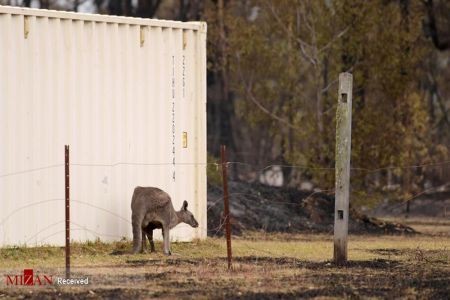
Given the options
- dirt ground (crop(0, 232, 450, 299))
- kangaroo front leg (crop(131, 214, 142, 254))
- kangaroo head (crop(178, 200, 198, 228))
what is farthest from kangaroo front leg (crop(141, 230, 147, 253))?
kangaroo head (crop(178, 200, 198, 228))

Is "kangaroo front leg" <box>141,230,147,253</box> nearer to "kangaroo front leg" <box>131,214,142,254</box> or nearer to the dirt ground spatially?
the dirt ground

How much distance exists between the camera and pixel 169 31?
19562mm

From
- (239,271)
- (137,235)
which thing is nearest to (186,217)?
(137,235)

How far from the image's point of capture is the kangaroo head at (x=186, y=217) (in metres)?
18.6

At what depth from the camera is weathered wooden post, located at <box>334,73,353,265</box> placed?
16250 millimetres

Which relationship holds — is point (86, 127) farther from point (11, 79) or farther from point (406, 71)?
point (406, 71)

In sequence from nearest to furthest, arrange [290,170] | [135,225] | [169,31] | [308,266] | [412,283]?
[412,283] < [308,266] < [135,225] < [169,31] < [290,170]

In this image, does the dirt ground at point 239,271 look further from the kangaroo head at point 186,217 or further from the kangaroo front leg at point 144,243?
the kangaroo head at point 186,217

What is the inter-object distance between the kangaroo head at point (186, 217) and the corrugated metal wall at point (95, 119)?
726 millimetres

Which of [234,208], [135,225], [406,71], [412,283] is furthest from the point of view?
[406,71]

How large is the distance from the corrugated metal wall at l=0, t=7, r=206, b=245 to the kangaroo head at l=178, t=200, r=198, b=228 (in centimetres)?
73

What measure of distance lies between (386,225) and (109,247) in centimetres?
1026

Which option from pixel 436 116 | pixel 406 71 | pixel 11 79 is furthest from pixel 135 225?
pixel 436 116

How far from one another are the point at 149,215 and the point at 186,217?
1169 mm
